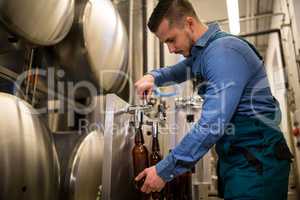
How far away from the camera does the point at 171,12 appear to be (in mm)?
1094

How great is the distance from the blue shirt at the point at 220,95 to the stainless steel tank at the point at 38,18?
581 mm

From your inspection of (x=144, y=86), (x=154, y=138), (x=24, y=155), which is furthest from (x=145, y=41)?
(x=24, y=155)

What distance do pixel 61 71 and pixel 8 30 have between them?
47 cm

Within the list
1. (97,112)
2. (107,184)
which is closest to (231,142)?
(107,184)

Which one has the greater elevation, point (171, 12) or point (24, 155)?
point (171, 12)

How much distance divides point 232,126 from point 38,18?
0.80 meters

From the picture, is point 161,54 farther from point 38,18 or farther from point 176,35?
point 38,18

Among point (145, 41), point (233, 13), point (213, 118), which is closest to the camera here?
point (213, 118)

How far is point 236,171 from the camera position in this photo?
93 cm

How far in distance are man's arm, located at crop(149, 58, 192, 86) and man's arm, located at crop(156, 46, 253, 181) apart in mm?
439

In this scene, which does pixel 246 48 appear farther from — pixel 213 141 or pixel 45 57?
pixel 45 57

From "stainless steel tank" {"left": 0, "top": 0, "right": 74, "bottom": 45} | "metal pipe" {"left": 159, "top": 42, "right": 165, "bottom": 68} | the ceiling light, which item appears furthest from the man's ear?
the ceiling light

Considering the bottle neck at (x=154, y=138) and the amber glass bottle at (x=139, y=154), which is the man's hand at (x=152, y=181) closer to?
the amber glass bottle at (x=139, y=154)

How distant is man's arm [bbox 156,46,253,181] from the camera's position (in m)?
0.86
